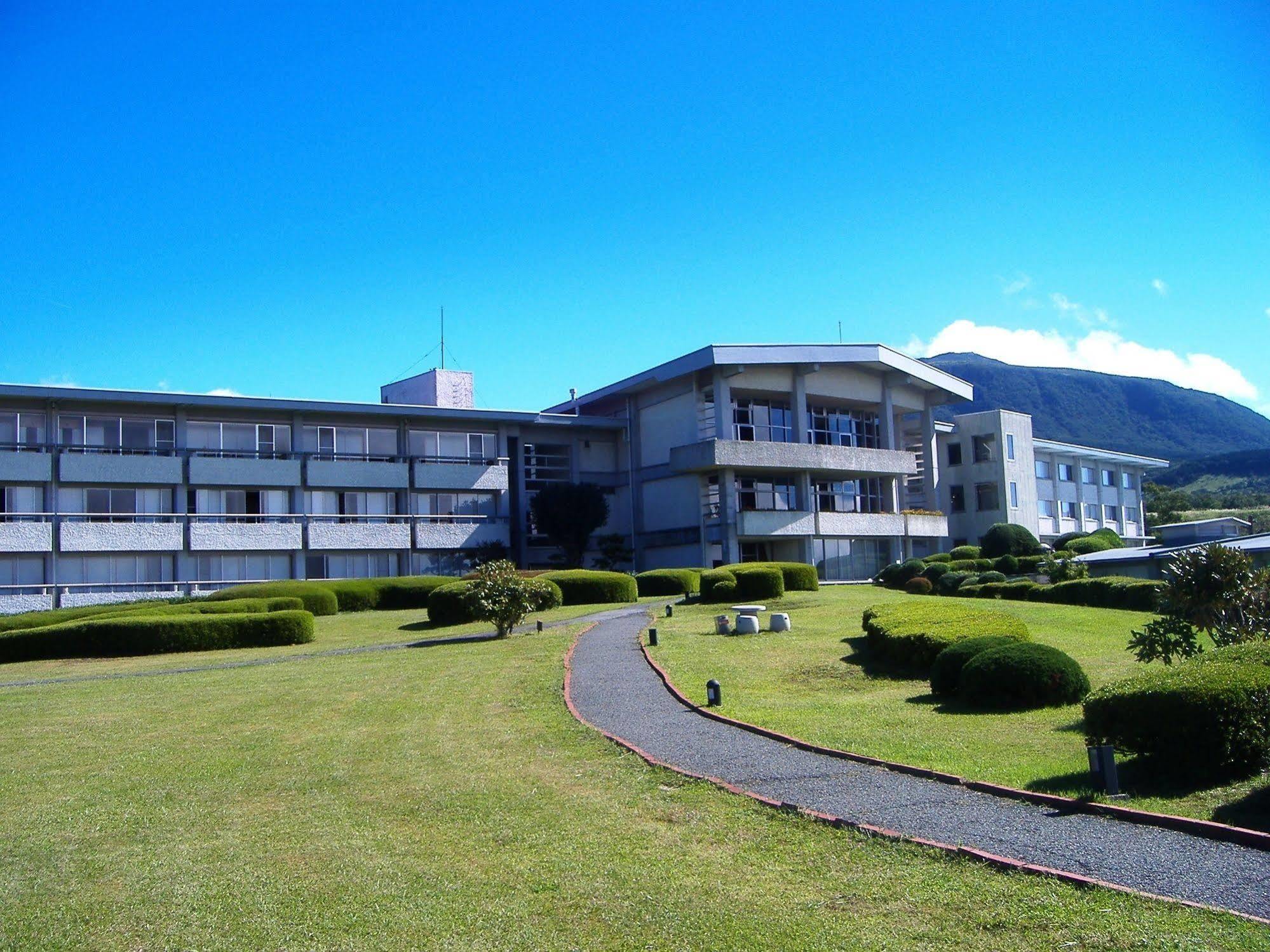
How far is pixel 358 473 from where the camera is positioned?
44.2m

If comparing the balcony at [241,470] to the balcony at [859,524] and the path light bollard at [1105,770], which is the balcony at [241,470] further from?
the path light bollard at [1105,770]

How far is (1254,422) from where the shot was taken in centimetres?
18912

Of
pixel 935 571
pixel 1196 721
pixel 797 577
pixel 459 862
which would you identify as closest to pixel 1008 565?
pixel 935 571

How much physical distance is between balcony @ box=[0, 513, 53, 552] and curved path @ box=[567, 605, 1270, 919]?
32039 mm

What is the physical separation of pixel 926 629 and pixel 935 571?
76.0 ft

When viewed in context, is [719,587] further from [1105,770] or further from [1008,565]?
[1105,770]

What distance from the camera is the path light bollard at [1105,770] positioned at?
852cm

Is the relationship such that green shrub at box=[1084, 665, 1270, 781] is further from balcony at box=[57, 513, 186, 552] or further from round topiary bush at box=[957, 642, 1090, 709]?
balcony at box=[57, 513, 186, 552]

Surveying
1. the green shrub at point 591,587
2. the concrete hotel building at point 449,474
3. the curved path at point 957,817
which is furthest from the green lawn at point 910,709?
the concrete hotel building at point 449,474

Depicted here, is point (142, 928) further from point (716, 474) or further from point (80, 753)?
point (716, 474)

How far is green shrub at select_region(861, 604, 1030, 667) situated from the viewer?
1659cm

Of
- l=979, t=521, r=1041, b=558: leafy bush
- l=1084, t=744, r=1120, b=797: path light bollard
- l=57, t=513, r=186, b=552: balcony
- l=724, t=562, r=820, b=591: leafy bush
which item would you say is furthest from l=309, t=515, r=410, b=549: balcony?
l=1084, t=744, r=1120, b=797: path light bollard

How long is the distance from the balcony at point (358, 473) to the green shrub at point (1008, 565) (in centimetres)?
2406

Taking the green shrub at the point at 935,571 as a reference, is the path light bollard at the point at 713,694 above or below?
below
